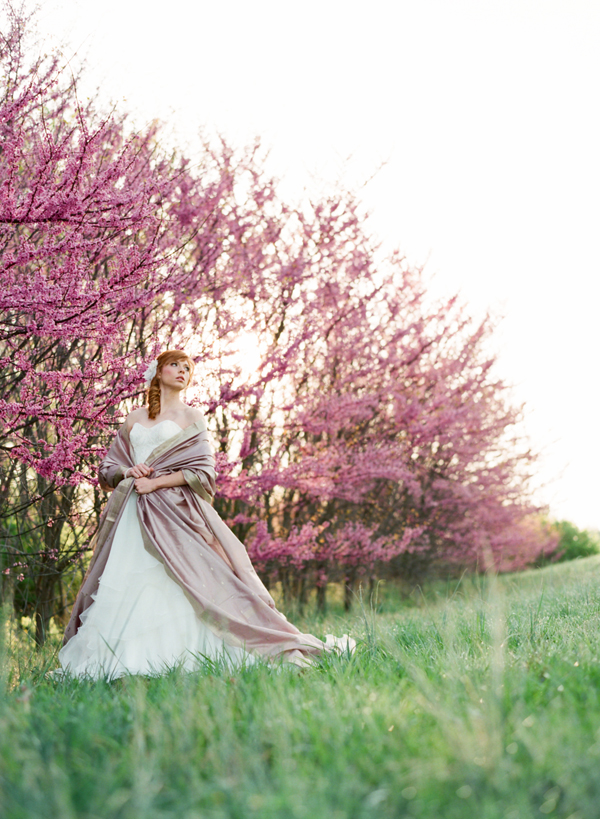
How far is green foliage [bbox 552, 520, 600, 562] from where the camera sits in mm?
14781

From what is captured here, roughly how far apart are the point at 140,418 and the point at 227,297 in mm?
2064

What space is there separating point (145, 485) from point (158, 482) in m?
0.07

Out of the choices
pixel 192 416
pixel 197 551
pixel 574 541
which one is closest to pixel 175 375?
pixel 192 416

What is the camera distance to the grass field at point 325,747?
136 cm

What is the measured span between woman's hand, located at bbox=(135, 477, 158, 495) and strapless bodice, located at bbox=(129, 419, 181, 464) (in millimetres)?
207

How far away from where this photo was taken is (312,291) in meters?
6.77

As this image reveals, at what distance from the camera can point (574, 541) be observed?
1493 centimetres

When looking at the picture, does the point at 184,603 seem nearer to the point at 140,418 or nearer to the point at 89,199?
the point at 140,418

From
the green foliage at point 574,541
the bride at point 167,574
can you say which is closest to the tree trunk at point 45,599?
the bride at point 167,574

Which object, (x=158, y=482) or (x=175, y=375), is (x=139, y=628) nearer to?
(x=158, y=482)

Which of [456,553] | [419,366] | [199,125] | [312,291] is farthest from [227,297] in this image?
[456,553]

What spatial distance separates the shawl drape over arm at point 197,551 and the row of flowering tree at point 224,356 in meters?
0.40

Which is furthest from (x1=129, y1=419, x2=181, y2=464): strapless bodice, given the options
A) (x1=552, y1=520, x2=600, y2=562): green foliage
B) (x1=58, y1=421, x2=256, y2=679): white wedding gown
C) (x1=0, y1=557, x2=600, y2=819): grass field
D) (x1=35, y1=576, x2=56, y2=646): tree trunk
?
(x1=552, y1=520, x2=600, y2=562): green foliage

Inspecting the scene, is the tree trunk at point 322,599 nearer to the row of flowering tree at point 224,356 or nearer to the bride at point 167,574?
the row of flowering tree at point 224,356
